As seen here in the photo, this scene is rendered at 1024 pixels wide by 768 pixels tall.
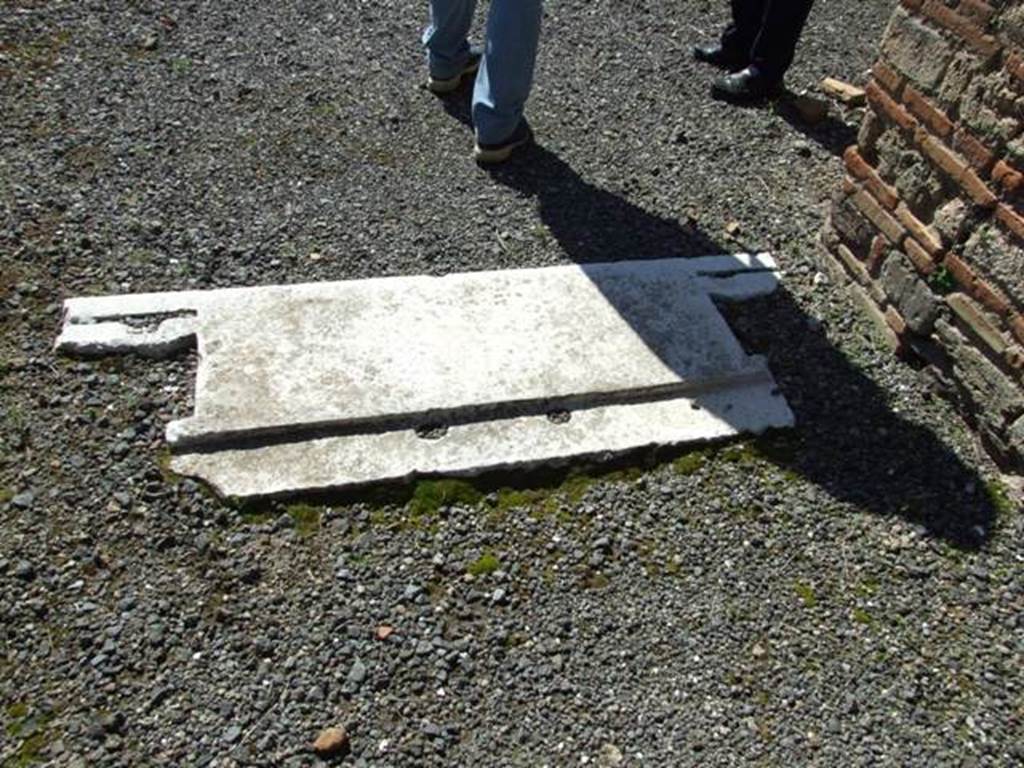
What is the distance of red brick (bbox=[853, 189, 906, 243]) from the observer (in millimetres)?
3229

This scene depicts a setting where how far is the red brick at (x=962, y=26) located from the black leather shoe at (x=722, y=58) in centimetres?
188

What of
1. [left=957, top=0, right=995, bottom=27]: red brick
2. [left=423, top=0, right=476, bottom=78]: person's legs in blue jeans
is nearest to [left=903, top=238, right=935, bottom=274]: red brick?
[left=957, top=0, right=995, bottom=27]: red brick

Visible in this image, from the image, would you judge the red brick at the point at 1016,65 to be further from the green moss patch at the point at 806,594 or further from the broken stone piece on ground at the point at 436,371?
the green moss patch at the point at 806,594

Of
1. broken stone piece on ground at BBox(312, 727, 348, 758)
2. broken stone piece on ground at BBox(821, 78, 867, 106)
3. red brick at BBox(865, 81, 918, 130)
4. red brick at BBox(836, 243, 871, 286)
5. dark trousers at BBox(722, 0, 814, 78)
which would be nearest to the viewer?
broken stone piece on ground at BBox(312, 727, 348, 758)

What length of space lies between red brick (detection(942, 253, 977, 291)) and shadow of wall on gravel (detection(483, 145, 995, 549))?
17.6 inches

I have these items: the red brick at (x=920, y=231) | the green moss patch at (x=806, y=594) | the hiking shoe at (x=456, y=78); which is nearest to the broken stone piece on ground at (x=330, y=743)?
the green moss patch at (x=806, y=594)

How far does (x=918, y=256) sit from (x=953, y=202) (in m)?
0.22

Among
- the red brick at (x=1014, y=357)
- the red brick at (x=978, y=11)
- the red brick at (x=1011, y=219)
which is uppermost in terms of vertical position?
the red brick at (x=978, y=11)

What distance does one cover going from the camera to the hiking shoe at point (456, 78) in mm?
4342

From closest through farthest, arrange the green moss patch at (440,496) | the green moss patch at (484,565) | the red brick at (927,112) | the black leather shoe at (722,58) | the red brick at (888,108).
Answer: the green moss patch at (484,565) → the green moss patch at (440,496) → the red brick at (927,112) → the red brick at (888,108) → the black leather shoe at (722,58)

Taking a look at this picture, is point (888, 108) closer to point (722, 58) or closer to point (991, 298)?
point (991, 298)

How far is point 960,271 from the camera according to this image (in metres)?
2.97

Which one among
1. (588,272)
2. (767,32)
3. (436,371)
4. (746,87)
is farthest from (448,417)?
(767,32)

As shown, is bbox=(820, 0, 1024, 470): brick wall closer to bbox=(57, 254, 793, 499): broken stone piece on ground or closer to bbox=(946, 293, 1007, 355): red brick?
bbox=(946, 293, 1007, 355): red brick
